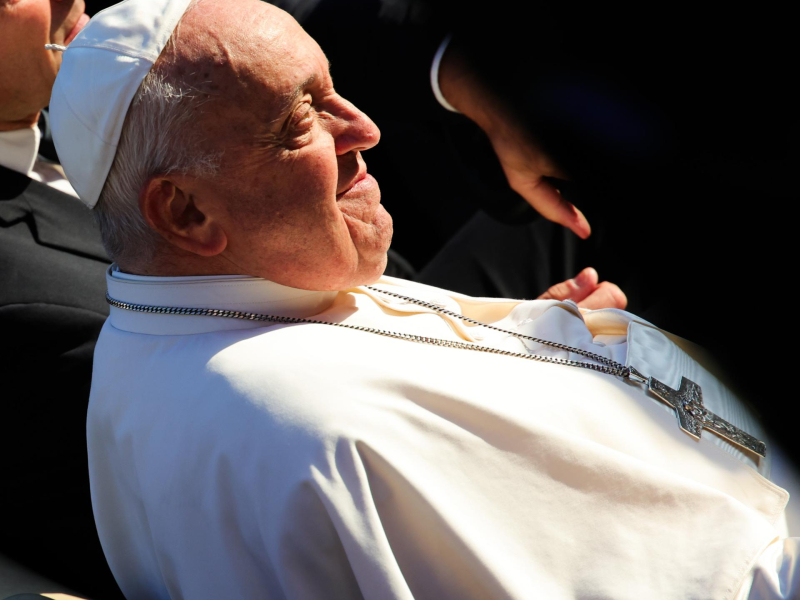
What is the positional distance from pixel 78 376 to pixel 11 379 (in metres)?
0.18

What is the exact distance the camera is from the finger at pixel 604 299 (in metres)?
2.31

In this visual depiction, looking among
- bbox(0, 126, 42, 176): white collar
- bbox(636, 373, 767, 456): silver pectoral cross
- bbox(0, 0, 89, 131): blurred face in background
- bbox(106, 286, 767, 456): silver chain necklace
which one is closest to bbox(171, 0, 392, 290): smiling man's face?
bbox(106, 286, 767, 456): silver chain necklace

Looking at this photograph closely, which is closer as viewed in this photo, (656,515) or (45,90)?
(656,515)

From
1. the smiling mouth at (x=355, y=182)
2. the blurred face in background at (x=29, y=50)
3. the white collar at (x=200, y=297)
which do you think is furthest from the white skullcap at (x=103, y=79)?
the blurred face in background at (x=29, y=50)

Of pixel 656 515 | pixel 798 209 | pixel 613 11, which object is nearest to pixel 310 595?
pixel 656 515

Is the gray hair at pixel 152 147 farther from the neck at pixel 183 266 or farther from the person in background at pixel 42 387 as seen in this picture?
the person in background at pixel 42 387

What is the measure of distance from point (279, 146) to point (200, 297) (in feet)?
1.28

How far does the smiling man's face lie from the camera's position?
151cm

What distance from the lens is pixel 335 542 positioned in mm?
1369

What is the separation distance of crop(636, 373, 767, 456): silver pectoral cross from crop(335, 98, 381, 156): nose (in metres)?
0.87

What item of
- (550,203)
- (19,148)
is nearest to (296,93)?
(550,203)

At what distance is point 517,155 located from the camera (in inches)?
96.4

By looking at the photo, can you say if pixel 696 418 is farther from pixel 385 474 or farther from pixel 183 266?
pixel 183 266

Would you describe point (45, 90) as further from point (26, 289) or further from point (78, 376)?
point (78, 376)
